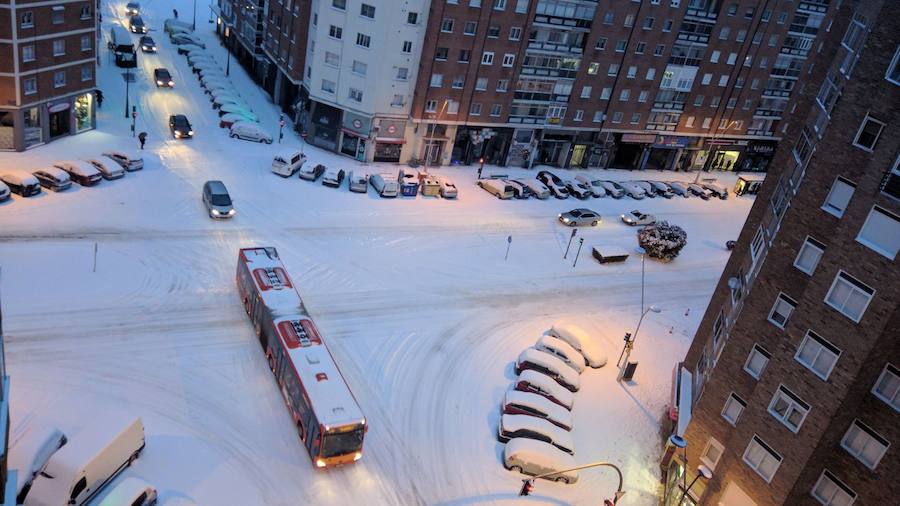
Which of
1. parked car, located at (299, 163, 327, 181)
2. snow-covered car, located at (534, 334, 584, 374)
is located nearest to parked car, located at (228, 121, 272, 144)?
parked car, located at (299, 163, 327, 181)

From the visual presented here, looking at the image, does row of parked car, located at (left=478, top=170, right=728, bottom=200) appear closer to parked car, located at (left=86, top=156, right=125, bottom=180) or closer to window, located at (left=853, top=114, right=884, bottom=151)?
parked car, located at (left=86, top=156, right=125, bottom=180)

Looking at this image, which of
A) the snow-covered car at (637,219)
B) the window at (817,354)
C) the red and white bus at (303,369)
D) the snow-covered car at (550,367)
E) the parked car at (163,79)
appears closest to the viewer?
the window at (817,354)

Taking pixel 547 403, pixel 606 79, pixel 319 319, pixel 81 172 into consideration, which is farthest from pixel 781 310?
A: pixel 606 79

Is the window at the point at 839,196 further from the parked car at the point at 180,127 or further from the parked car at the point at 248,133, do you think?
the parked car at the point at 180,127

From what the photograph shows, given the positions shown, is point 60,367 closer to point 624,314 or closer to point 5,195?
point 5,195

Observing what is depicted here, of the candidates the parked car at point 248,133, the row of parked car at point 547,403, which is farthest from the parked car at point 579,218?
the parked car at point 248,133

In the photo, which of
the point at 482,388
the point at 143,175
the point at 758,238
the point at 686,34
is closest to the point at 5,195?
the point at 143,175
